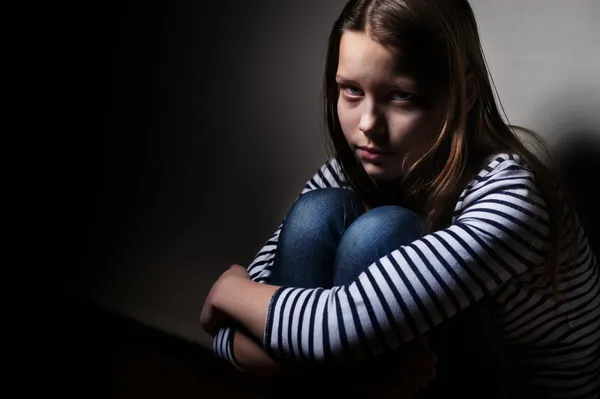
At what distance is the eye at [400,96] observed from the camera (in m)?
0.83

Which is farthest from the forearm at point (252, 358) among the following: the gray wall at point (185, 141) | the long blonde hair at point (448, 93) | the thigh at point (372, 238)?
the gray wall at point (185, 141)

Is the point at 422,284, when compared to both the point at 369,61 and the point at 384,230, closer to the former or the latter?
the point at 384,230

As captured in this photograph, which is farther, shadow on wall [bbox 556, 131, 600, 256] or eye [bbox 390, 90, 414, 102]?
shadow on wall [bbox 556, 131, 600, 256]

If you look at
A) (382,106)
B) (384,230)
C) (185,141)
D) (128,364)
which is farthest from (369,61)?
(128,364)

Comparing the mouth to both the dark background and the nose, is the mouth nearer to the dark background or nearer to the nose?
the nose

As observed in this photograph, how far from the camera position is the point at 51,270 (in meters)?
1.50

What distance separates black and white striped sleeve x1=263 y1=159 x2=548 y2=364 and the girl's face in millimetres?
111

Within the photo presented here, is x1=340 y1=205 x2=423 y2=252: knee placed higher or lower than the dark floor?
higher

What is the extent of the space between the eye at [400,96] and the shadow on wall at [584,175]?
282mm

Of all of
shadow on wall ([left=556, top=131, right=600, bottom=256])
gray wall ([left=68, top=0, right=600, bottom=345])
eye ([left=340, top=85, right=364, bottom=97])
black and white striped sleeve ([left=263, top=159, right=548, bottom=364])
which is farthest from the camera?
gray wall ([left=68, top=0, right=600, bottom=345])

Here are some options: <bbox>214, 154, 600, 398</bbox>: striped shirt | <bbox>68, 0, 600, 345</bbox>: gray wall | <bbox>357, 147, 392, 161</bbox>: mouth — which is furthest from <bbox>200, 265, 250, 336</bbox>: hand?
<bbox>68, 0, 600, 345</bbox>: gray wall

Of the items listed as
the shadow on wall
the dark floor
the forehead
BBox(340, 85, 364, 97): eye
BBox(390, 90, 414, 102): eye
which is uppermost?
the forehead

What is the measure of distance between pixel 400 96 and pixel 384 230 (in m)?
0.15

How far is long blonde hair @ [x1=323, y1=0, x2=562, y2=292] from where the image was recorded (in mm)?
813
